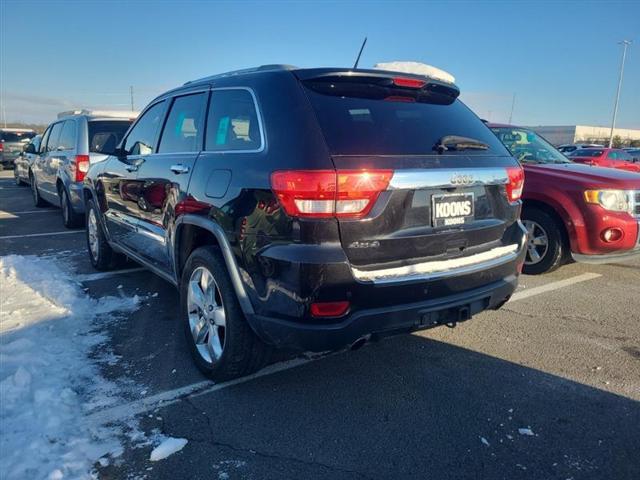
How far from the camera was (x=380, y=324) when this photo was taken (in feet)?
8.45

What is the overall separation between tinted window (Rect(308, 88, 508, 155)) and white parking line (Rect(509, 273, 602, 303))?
2143 mm

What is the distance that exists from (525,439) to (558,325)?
1.86m

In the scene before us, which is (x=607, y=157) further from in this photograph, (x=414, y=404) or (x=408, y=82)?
(x=414, y=404)

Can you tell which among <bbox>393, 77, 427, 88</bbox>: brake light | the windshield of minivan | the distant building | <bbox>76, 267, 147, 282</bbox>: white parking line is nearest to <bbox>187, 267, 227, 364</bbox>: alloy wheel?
<bbox>393, 77, 427, 88</bbox>: brake light

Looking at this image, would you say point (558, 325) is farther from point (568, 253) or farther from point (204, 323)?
point (204, 323)

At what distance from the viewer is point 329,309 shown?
2492 millimetres

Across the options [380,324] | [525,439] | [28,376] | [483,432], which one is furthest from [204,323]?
[525,439]

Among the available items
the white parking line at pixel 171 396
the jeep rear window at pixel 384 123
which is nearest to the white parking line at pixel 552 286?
the jeep rear window at pixel 384 123

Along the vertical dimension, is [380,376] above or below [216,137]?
below

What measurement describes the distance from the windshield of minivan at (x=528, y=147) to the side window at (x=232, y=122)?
3943 millimetres

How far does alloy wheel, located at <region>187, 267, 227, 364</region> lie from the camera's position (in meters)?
3.17

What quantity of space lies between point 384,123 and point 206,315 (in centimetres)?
166

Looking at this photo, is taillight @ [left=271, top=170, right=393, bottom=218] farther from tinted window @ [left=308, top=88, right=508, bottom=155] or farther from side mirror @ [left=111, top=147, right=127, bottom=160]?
side mirror @ [left=111, top=147, right=127, bottom=160]

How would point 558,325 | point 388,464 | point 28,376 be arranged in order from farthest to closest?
point 558,325
point 28,376
point 388,464
